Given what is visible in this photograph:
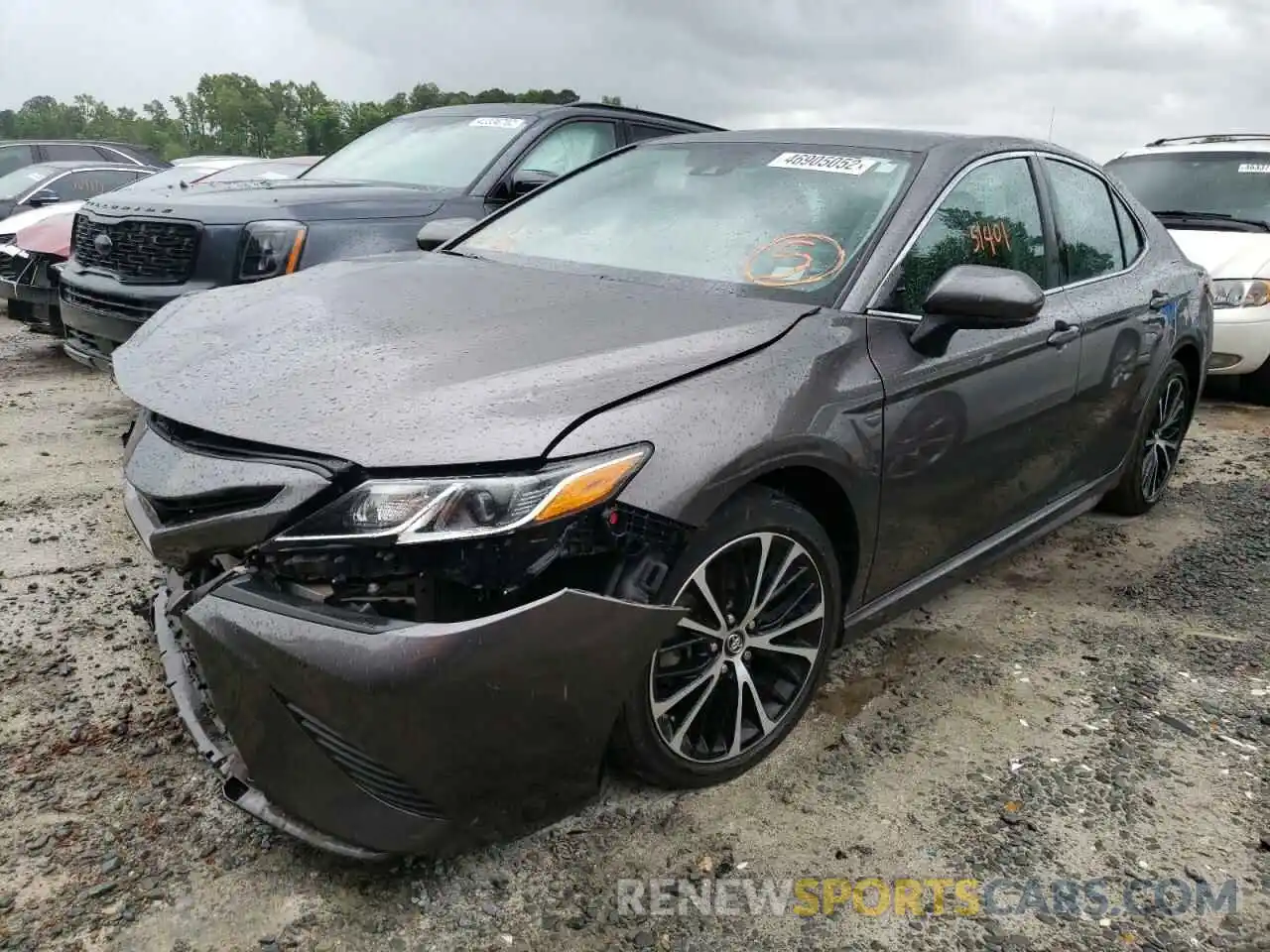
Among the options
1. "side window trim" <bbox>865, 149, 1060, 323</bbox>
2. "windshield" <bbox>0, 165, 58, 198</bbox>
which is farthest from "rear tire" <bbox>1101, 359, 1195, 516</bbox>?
"windshield" <bbox>0, 165, 58, 198</bbox>

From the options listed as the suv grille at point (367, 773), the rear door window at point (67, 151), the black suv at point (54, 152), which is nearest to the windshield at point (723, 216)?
the suv grille at point (367, 773)

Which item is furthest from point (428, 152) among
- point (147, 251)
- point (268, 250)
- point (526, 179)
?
point (147, 251)

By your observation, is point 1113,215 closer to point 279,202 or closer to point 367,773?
point 367,773

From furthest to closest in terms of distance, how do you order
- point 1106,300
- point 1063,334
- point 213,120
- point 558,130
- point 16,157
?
1. point 213,120
2. point 16,157
3. point 558,130
4. point 1106,300
5. point 1063,334

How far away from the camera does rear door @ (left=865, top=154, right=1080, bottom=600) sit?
2.71 meters

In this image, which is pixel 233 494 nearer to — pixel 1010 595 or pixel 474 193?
pixel 1010 595

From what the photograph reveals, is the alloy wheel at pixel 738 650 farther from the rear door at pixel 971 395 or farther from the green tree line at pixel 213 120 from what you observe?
the green tree line at pixel 213 120

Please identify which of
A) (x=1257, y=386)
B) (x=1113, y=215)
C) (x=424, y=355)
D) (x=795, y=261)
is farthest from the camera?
(x=1257, y=386)

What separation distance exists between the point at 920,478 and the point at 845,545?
30 cm

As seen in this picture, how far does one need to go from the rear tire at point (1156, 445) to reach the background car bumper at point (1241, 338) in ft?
7.24

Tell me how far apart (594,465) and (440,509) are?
31 centimetres

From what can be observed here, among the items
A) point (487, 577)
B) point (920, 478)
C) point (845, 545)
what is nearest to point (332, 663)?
point (487, 577)

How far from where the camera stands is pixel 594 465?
78.7 inches

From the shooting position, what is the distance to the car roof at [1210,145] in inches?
303
